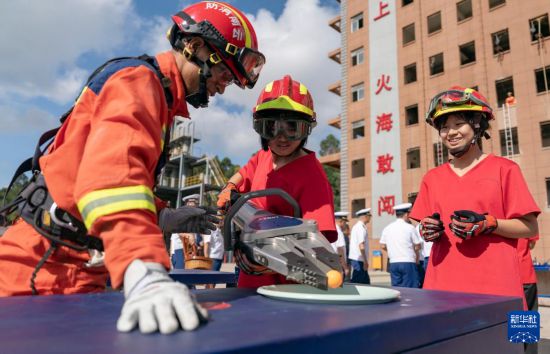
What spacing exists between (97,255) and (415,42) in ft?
72.7

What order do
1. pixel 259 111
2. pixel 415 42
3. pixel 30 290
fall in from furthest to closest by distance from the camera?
1. pixel 415 42
2. pixel 259 111
3. pixel 30 290

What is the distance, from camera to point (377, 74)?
22000 mm

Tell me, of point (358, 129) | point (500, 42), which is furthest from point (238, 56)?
point (358, 129)

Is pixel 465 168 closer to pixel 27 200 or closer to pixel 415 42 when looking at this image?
pixel 27 200

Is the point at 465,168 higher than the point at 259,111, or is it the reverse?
the point at 259,111

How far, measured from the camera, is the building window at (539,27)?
1620 cm

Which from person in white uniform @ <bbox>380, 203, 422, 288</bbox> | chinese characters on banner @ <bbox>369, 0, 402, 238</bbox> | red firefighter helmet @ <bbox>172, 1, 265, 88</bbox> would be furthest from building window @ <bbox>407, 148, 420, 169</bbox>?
red firefighter helmet @ <bbox>172, 1, 265, 88</bbox>

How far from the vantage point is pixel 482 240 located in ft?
6.88

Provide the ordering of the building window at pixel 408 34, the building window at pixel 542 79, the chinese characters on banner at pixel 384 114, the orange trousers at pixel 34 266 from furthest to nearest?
the building window at pixel 408 34 → the chinese characters on banner at pixel 384 114 → the building window at pixel 542 79 → the orange trousers at pixel 34 266

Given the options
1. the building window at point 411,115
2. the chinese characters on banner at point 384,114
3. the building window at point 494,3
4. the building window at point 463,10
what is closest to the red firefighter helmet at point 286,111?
the chinese characters on banner at point 384,114

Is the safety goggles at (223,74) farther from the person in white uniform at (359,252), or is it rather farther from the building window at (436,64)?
the building window at (436,64)

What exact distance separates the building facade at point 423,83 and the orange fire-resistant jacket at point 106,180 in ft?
55.3

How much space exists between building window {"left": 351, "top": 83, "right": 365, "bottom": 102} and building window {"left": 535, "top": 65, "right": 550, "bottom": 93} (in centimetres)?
863

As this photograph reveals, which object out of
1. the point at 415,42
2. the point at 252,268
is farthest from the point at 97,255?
the point at 415,42
